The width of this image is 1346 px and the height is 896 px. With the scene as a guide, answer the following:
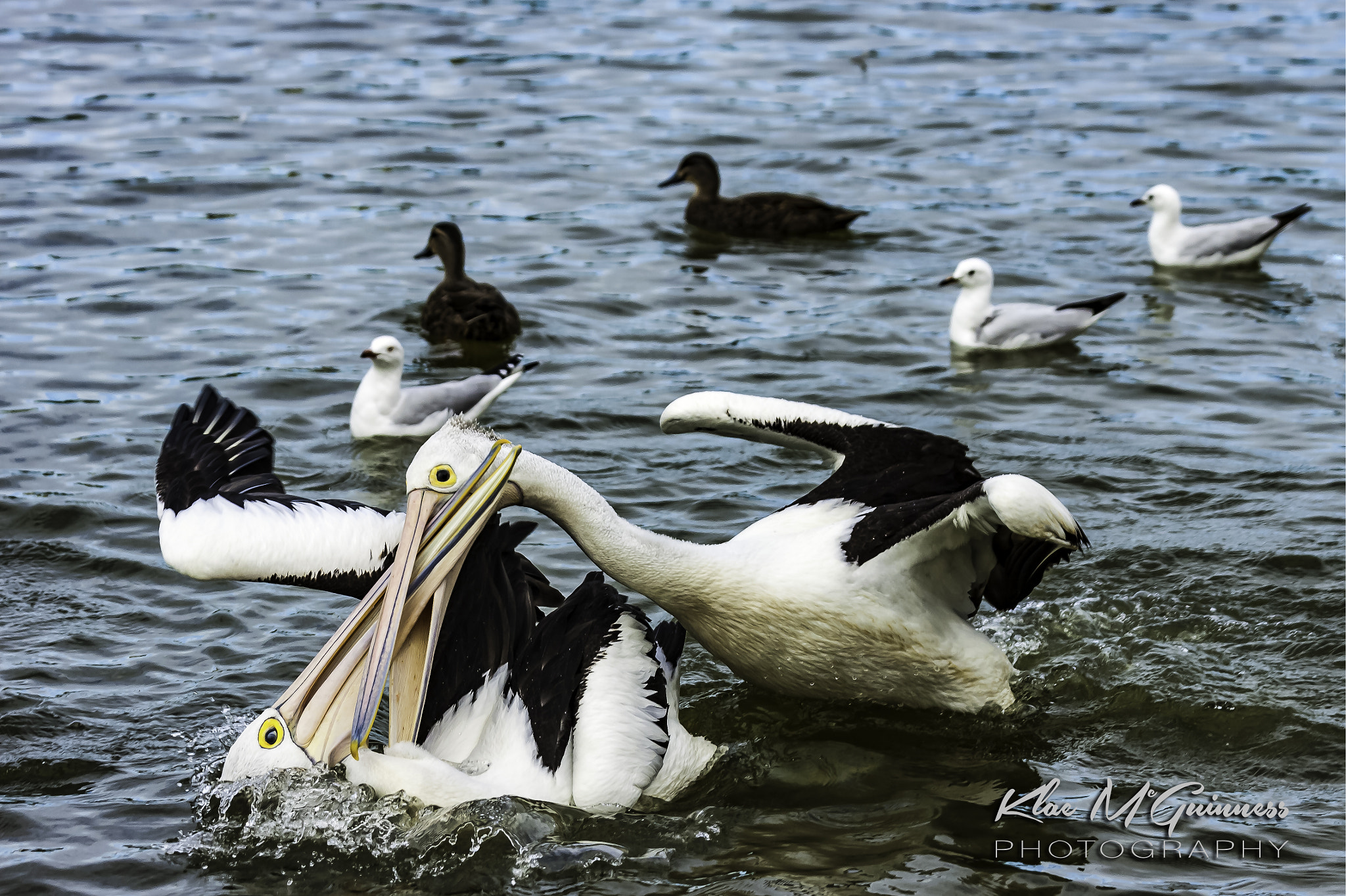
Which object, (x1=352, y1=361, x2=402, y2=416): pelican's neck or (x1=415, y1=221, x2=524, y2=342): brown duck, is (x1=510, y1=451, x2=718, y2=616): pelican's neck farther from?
(x1=415, y1=221, x2=524, y2=342): brown duck

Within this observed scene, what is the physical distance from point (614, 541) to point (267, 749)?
118 centimetres

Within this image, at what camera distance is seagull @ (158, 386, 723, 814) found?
439 cm

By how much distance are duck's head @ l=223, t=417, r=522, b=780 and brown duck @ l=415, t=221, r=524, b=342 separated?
4.07 metres

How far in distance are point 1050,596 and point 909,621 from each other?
1227 mm

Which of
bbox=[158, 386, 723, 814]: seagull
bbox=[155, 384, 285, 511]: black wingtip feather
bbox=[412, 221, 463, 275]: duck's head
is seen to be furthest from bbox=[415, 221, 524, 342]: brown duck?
bbox=[158, 386, 723, 814]: seagull

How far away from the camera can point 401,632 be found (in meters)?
4.52

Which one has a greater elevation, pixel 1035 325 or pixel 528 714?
pixel 1035 325

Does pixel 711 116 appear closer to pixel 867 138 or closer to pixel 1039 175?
pixel 867 138

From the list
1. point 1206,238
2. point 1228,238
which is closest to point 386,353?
point 1206,238

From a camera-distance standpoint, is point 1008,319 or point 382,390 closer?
point 382,390

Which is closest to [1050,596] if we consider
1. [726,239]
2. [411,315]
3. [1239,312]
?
[1239,312]

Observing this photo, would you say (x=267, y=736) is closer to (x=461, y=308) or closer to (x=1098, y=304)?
(x=461, y=308)

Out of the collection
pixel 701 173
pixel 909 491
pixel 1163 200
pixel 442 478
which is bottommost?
pixel 909 491

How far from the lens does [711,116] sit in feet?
44.0
